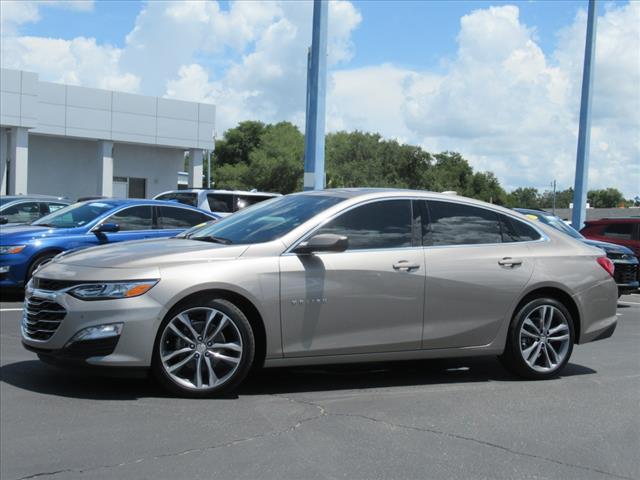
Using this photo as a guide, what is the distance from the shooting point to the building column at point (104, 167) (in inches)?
1427

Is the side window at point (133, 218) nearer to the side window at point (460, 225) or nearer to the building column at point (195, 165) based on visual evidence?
the side window at point (460, 225)

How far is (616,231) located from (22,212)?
13102 millimetres

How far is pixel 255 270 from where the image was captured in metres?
5.76

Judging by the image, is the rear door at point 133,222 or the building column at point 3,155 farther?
the building column at point 3,155

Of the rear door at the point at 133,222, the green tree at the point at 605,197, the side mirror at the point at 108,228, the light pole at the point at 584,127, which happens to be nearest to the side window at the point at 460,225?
the side mirror at the point at 108,228

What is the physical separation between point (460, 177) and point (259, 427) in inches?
3918

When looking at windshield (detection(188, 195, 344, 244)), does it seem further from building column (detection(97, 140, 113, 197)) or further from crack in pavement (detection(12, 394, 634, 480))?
building column (detection(97, 140, 113, 197))

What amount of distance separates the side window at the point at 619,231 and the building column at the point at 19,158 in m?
24.0

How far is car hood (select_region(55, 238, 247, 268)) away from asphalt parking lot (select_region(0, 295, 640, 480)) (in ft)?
3.20

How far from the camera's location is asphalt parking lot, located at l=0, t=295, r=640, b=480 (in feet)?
14.7

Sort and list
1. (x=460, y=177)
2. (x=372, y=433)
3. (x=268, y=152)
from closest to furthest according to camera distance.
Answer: (x=372, y=433)
(x=268, y=152)
(x=460, y=177)

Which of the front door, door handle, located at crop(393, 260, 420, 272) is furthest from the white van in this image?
door handle, located at crop(393, 260, 420, 272)

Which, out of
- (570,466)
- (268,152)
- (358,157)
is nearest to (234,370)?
(570,466)

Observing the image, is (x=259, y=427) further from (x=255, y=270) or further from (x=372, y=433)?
(x=255, y=270)
